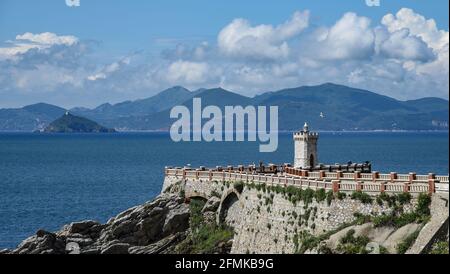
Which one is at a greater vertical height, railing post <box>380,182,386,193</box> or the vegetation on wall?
railing post <box>380,182,386,193</box>

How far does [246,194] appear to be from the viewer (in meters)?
63.0

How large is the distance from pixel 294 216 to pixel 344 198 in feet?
16.9

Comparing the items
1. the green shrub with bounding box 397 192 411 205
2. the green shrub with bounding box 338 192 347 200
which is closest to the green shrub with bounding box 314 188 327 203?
the green shrub with bounding box 338 192 347 200

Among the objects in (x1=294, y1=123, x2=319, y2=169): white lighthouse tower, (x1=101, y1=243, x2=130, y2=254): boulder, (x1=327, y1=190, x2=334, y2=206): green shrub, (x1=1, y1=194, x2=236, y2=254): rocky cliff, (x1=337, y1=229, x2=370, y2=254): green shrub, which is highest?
(x1=294, y1=123, x2=319, y2=169): white lighthouse tower

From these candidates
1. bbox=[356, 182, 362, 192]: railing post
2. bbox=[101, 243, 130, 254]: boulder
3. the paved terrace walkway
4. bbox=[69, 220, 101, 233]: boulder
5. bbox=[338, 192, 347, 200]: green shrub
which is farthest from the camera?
bbox=[69, 220, 101, 233]: boulder

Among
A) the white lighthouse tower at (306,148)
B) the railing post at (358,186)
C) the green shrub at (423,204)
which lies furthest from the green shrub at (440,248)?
the white lighthouse tower at (306,148)

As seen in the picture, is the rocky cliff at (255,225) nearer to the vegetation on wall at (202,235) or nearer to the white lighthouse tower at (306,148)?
the vegetation on wall at (202,235)

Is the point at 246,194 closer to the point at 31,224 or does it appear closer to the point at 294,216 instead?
the point at 294,216

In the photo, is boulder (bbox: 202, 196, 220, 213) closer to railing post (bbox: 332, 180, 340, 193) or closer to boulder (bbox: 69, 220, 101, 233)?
boulder (bbox: 69, 220, 101, 233)

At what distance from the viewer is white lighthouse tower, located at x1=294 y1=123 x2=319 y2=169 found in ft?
225

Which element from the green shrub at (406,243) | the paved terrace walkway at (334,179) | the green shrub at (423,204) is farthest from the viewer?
the paved terrace walkway at (334,179)

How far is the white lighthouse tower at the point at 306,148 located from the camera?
225ft
